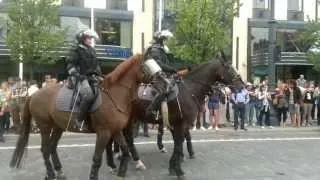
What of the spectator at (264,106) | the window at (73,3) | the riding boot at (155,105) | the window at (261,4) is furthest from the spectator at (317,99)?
the window at (261,4)

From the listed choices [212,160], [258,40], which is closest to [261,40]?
[258,40]

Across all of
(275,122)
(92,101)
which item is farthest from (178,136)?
(275,122)

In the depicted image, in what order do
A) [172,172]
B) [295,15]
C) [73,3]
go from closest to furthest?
[172,172] → [73,3] → [295,15]

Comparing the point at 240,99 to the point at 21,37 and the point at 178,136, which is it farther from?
the point at 21,37

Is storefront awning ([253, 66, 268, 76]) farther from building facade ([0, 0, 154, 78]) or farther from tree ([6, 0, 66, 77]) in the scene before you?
tree ([6, 0, 66, 77])

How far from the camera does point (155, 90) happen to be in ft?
36.1

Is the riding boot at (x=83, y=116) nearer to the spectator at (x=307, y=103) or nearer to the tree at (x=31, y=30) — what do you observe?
the spectator at (x=307, y=103)

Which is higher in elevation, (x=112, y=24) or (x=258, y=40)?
(x=112, y=24)

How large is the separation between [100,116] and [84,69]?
32.5 inches

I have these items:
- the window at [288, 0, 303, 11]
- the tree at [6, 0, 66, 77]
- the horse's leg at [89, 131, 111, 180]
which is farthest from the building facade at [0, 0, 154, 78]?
the horse's leg at [89, 131, 111, 180]

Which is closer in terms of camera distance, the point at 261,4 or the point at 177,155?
the point at 177,155

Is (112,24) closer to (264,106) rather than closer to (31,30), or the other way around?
(31,30)

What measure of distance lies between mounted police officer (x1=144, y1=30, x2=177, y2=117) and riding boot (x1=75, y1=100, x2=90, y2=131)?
1227 millimetres

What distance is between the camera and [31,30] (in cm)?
2806
